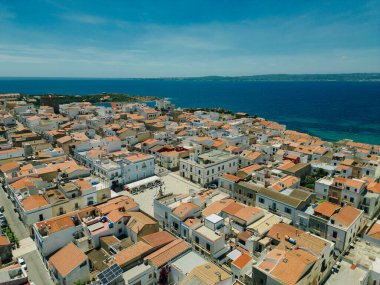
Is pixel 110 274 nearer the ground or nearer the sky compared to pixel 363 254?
nearer the sky

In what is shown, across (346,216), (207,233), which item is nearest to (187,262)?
(207,233)

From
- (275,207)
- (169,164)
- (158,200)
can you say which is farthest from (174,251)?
(169,164)

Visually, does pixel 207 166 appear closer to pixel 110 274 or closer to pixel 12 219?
pixel 110 274

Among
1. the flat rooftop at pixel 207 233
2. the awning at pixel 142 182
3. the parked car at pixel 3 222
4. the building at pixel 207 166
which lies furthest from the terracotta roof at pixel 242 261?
the parked car at pixel 3 222

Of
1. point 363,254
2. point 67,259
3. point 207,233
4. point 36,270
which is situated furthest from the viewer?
point 363,254

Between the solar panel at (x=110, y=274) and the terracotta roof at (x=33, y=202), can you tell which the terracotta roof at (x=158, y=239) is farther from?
the terracotta roof at (x=33, y=202)

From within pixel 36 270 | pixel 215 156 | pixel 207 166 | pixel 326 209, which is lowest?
pixel 36 270
